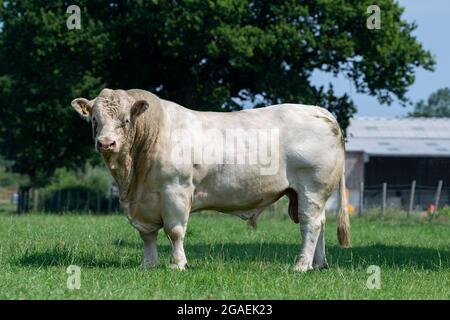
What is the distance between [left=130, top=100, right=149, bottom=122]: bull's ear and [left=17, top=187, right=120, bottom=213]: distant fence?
24.0 m

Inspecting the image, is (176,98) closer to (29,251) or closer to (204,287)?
(29,251)

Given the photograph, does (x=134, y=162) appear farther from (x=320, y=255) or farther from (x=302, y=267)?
(x=320, y=255)

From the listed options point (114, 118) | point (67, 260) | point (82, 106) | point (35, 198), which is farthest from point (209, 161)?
point (35, 198)

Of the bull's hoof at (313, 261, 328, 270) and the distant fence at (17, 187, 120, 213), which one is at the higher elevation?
the bull's hoof at (313, 261, 328, 270)

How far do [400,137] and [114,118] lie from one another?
1963 inches

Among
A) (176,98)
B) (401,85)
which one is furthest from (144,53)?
(401,85)

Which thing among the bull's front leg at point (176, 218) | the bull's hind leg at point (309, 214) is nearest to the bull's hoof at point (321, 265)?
A: the bull's hind leg at point (309, 214)

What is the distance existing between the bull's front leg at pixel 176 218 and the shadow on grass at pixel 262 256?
61cm

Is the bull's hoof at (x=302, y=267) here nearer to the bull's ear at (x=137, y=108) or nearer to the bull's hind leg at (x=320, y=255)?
the bull's hind leg at (x=320, y=255)

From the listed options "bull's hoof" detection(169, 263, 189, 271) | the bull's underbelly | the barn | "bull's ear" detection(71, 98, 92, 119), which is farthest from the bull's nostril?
the barn

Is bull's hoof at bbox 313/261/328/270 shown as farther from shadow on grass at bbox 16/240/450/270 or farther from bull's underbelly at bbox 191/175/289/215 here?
bull's underbelly at bbox 191/175/289/215

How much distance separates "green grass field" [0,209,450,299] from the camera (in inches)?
306

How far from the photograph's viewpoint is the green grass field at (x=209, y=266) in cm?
778
